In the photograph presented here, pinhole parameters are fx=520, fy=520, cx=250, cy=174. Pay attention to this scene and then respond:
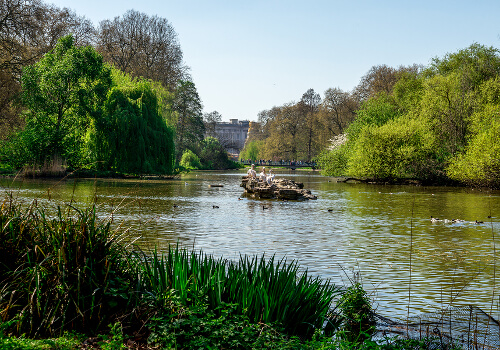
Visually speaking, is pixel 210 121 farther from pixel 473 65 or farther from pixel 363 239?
pixel 363 239

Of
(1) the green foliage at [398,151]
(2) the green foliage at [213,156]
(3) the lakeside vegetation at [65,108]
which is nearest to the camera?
(3) the lakeside vegetation at [65,108]

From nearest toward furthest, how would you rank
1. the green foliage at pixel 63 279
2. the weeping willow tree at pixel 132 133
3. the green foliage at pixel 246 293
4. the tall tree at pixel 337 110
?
1. the green foliage at pixel 63 279
2. the green foliage at pixel 246 293
3. the weeping willow tree at pixel 132 133
4. the tall tree at pixel 337 110

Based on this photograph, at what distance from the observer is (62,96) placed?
39.7 meters

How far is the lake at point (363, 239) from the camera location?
27.1 ft

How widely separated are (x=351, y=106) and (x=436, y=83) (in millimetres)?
27039

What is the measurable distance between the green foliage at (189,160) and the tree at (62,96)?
1369 inches

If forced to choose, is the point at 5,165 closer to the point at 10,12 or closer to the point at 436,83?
the point at 10,12

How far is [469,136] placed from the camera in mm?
41906

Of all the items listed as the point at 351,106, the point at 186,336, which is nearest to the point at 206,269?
the point at 186,336

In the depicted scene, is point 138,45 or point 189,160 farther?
point 189,160

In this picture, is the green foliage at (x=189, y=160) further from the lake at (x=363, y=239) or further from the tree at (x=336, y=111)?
the lake at (x=363, y=239)

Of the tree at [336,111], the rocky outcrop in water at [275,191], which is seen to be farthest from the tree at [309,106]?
the rocky outcrop in water at [275,191]

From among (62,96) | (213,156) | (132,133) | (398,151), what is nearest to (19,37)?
(62,96)

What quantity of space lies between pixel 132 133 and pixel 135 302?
3684 cm
